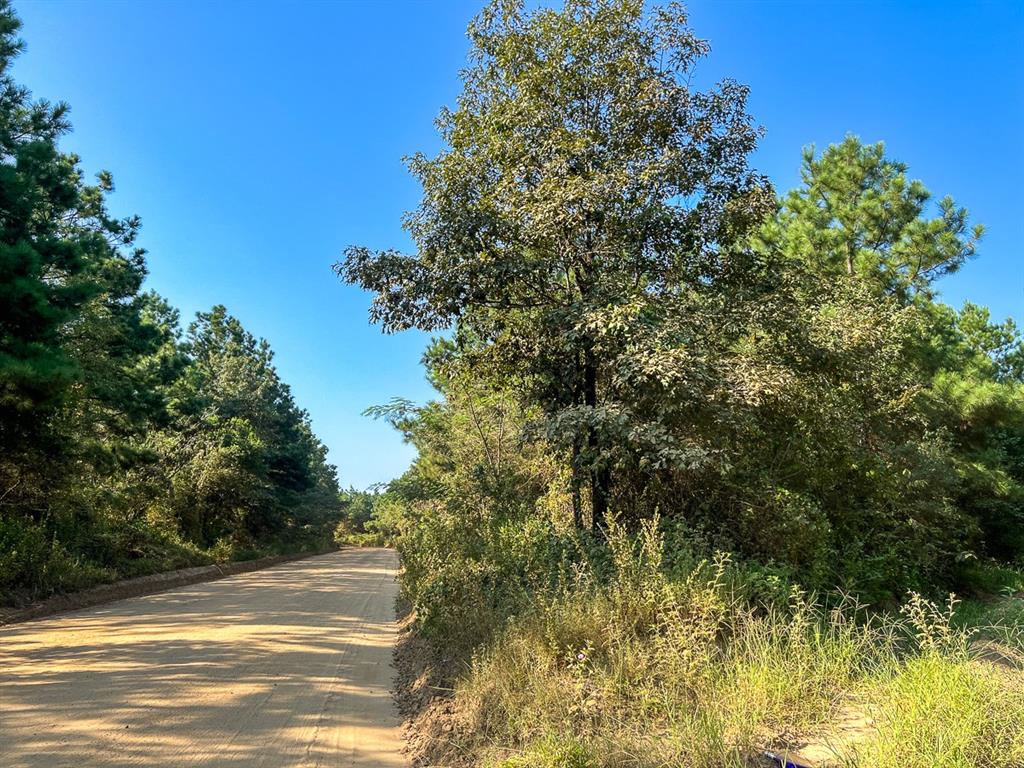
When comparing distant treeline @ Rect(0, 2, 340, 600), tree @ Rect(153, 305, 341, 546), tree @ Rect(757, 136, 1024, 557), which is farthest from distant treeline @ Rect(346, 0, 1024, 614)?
tree @ Rect(153, 305, 341, 546)

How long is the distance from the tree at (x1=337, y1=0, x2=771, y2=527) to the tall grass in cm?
281

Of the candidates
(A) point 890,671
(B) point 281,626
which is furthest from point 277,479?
(A) point 890,671

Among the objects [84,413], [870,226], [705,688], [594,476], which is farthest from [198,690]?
[870,226]

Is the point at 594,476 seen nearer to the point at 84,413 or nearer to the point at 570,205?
the point at 570,205

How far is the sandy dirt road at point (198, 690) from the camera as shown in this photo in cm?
443

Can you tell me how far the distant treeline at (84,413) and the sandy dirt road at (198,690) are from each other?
138 inches

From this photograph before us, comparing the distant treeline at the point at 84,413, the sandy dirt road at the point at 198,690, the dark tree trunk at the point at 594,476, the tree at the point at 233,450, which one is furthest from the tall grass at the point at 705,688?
the tree at the point at 233,450

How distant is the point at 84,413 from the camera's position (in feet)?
48.5

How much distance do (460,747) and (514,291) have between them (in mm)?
6101

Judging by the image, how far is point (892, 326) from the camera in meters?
10.1

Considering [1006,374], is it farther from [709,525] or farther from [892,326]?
[709,525]

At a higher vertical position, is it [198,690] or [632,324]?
[632,324]

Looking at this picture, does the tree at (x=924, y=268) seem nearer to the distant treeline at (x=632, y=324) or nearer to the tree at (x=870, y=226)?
the tree at (x=870, y=226)

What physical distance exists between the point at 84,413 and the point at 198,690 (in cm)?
1178
